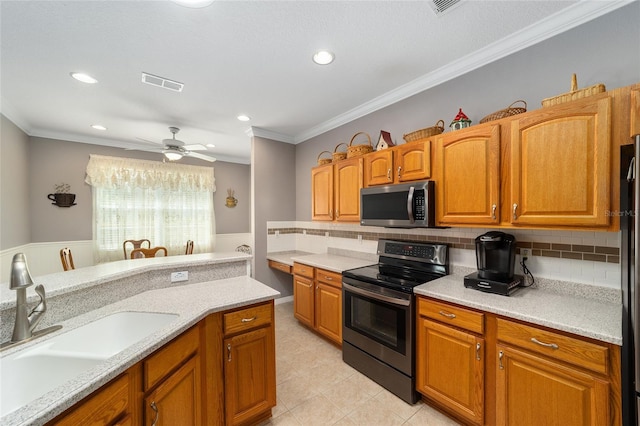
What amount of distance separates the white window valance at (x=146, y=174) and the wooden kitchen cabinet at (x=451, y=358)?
196 inches

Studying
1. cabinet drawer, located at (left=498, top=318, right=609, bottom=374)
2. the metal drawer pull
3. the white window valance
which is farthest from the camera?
the white window valance

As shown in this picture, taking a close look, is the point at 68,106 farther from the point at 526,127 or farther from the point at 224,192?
the point at 526,127

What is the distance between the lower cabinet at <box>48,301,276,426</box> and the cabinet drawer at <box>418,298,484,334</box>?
1.11 meters

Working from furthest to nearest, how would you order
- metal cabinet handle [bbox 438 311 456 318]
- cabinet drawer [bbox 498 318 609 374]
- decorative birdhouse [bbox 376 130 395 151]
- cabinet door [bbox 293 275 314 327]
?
cabinet door [bbox 293 275 314 327], decorative birdhouse [bbox 376 130 395 151], metal cabinet handle [bbox 438 311 456 318], cabinet drawer [bbox 498 318 609 374]

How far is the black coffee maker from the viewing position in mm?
1700

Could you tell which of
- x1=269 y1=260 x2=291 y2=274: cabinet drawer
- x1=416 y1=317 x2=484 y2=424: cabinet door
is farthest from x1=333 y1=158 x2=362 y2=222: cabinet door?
x1=416 y1=317 x2=484 y2=424: cabinet door

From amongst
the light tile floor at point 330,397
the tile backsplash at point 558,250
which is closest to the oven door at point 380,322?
the light tile floor at point 330,397

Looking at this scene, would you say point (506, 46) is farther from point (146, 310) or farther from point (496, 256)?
point (146, 310)

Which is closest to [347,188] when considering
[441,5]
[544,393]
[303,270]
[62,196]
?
[303,270]

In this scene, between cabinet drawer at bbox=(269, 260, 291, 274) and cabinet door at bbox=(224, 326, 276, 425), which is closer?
cabinet door at bbox=(224, 326, 276, 425)

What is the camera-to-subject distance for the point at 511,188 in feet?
5.36

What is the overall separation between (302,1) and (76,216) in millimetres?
4926

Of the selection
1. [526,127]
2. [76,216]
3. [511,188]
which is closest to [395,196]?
[511,188]

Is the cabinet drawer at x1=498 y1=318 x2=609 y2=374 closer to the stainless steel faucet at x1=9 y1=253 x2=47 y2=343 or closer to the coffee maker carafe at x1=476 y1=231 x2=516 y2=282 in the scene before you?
the coffee maker carafe at x1=476 y1=231 x2=516 y2=282
